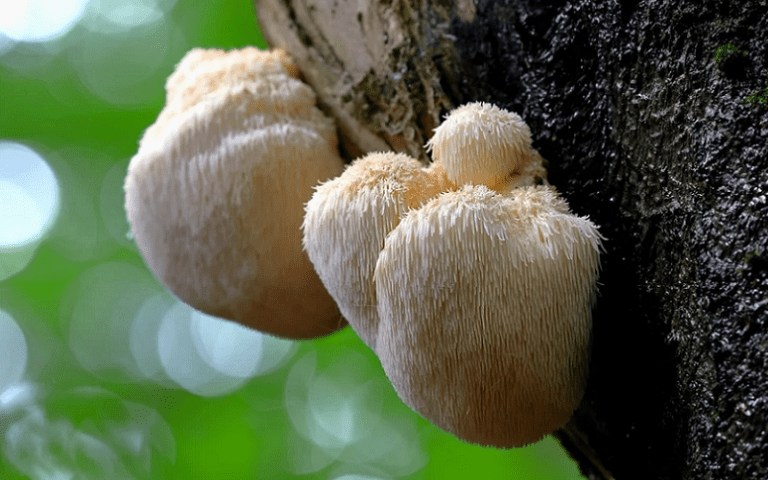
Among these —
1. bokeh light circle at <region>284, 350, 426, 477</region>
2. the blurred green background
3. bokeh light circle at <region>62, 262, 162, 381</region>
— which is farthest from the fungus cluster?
bokeh light circle at <region>62, 262, 162, 381</region>

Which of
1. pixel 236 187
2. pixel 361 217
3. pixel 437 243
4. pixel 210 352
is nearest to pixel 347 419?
pixel 210 352

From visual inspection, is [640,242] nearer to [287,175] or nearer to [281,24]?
[287,175]

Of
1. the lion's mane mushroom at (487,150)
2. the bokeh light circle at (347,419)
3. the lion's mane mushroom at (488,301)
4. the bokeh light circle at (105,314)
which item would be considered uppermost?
the lion's mane mushroom at (487,150)

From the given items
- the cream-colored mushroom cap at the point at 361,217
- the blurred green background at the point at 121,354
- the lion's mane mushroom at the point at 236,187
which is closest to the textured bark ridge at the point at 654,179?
the cream-colored mushroom cap at the point at 361,217

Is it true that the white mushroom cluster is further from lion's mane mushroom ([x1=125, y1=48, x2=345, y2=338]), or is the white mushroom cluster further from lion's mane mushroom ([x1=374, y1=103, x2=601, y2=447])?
lion's mane mushroom ([x1=125, y1=48, x2=345, y2=338])

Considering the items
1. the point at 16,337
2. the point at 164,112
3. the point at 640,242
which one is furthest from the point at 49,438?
the point at 640,242

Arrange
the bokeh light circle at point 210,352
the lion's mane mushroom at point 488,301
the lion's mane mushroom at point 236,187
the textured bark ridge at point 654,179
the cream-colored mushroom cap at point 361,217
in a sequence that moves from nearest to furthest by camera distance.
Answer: the textured bark ridge at point 654,179 < the lion's mane mushroom at point 488,301 < the cream-colored mushroom cap at point 361,217 < the lion's mane mushroom at point 236,187 < the bokeh light circle at point 210,352

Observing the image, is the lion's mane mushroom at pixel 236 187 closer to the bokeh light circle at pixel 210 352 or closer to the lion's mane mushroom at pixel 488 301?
the lion's mane mushroom at pixel 488 301
